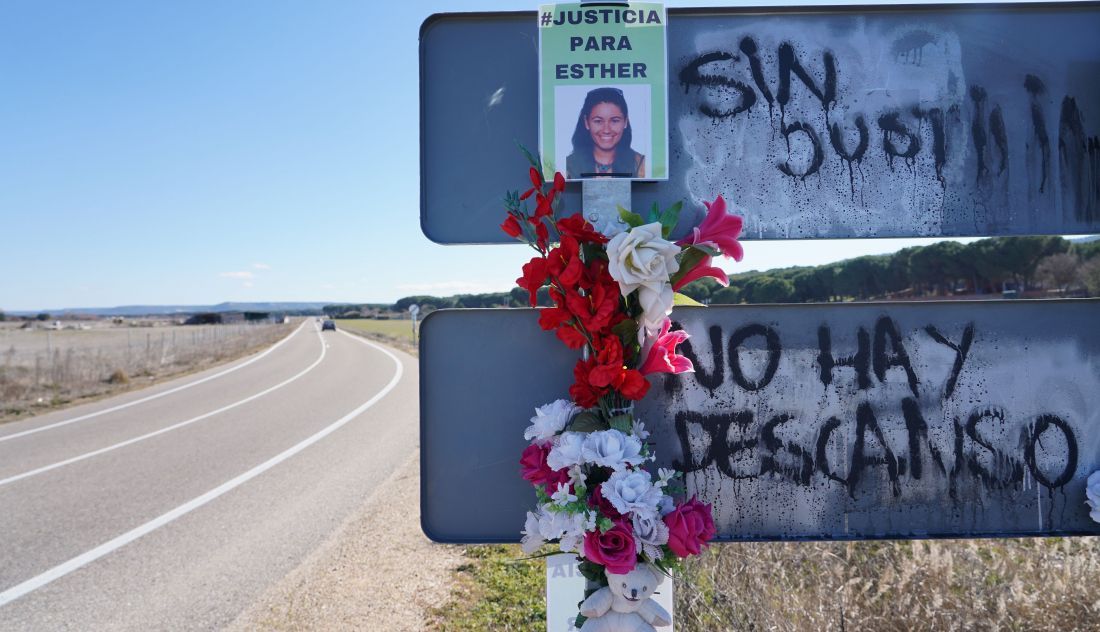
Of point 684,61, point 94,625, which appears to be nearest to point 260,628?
point 94,625

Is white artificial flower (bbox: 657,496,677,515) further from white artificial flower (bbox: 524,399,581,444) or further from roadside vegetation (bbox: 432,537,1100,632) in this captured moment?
roadside vegetation (bbox: 432,537,1100,632)

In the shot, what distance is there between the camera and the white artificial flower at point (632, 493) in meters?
1.66

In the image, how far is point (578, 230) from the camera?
6.09ft

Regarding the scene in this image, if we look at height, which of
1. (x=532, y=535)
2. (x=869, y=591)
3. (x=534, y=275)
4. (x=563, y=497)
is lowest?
(x=869, y=591)

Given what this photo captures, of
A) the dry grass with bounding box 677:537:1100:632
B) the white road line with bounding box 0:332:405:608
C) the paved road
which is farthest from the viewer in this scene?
the white road line with bounding box 0:332:405:608

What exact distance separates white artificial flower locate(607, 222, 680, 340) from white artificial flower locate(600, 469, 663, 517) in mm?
437

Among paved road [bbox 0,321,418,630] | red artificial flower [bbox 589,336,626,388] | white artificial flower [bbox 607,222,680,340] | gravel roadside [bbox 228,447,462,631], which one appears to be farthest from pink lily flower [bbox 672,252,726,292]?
paved road [bbox 0,321,418,630]

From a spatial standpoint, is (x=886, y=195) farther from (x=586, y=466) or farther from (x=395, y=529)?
(x=395, y=529)

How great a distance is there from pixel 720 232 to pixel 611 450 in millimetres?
671

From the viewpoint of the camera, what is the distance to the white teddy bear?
5.87 feet

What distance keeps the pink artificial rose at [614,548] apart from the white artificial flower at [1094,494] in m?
1.55

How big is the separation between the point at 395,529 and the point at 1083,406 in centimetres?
452

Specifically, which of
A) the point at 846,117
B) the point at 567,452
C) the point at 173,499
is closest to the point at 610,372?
the point at 567,452

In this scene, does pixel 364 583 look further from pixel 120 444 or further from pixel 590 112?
pixel 120 444
